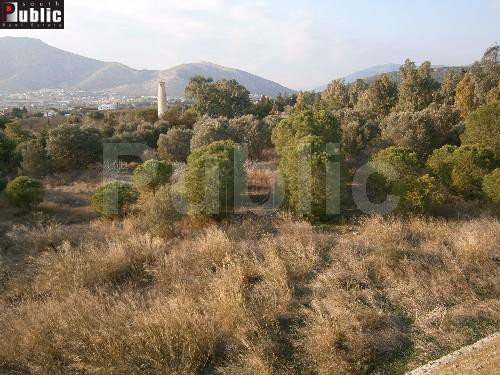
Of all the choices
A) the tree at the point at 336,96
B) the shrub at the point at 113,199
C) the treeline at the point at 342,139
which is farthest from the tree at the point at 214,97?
the shrub at the point at 113,199

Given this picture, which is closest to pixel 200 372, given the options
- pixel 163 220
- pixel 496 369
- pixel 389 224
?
pixel 496 369

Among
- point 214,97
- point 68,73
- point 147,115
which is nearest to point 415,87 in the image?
point 214,97

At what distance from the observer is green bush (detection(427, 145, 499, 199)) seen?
13164 mm

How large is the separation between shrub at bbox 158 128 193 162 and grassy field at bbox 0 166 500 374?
34.8 feet

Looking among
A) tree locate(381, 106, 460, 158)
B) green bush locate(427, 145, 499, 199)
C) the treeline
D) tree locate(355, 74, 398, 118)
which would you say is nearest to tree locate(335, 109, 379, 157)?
the treeline

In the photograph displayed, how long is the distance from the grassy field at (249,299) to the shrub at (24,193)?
9.13 ft

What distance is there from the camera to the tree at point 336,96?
1342 inches

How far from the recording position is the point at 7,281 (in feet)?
26.2

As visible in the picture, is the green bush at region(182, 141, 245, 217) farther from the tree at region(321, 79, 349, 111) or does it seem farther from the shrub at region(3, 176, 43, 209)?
the tree at region(321, 79, 349, 111)

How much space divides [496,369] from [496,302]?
A: 261 centimetres

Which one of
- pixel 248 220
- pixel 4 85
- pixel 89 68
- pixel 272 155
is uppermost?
pixel 89 68

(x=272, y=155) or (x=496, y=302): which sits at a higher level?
(x=272, y=155)

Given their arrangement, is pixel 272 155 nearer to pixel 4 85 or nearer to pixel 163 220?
pixel 163 220

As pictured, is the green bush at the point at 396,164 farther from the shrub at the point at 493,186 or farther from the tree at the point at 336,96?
the tree at the point at 336,96
